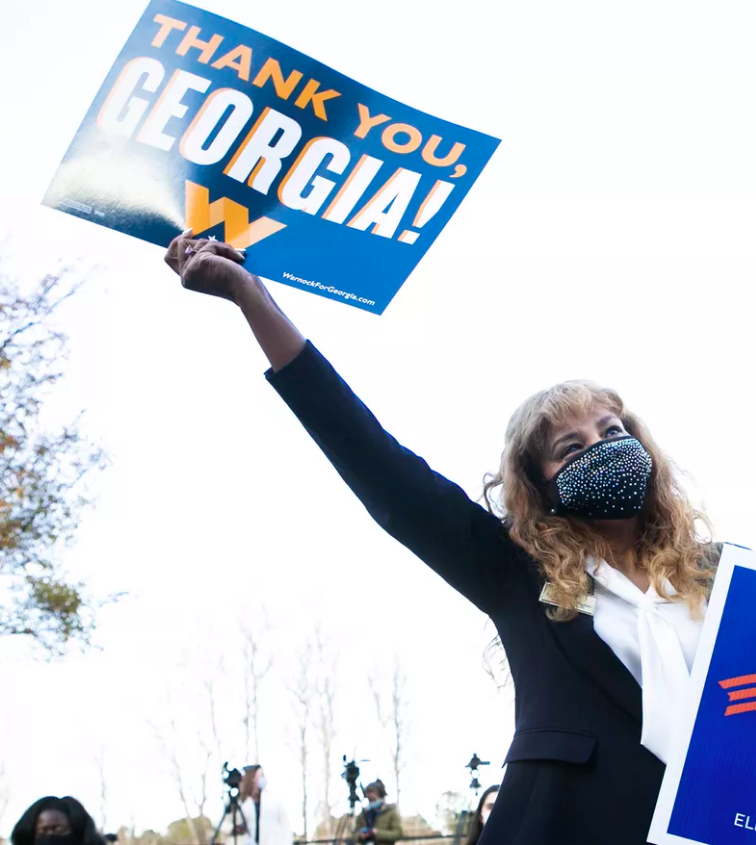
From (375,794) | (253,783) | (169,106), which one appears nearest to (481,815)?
(253,783)

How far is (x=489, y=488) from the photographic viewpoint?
2.29m

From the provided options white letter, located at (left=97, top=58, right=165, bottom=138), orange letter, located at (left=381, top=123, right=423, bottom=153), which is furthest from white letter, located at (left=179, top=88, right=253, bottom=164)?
orange letter, located at (left=381, top=123, right=423, bottom=153)

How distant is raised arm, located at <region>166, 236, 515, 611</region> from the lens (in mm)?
1906

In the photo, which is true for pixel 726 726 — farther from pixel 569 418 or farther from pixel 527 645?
pixel 569 418

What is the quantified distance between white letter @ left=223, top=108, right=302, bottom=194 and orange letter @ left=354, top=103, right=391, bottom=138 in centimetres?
15

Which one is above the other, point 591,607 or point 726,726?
point 591,607

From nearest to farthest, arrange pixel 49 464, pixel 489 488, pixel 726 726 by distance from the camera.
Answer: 1. pixel 726 726
2. pixel 489 488
3. pixel 49 464

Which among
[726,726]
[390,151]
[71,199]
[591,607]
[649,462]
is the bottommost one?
[726,726]

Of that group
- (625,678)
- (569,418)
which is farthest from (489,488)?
(625,678)

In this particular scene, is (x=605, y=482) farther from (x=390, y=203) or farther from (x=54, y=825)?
(x=54, y=825)

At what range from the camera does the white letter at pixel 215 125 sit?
7.98ft

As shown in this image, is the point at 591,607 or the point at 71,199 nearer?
the point at 591,607

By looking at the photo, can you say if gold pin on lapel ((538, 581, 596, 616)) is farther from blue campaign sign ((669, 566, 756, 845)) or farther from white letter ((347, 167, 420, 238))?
white letter ((347, 167, 420, 238))

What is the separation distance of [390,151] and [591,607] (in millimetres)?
1287
